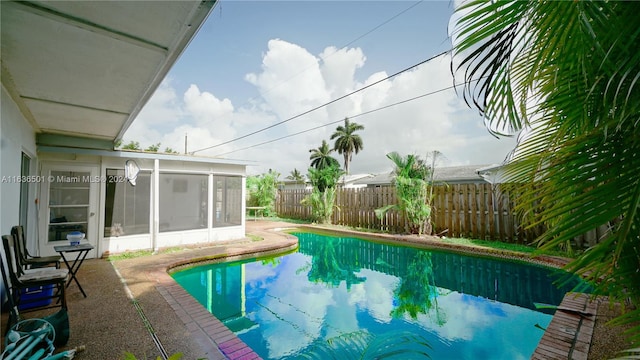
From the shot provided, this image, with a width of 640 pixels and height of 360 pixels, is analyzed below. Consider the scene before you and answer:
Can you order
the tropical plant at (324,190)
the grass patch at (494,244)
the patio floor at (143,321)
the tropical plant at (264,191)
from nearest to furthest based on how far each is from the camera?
the patio floor at (143,321), the grass patch at (494,244), the tropical plant at (324,190), the tropical plant at (264,191)

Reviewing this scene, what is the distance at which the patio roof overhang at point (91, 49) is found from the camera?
1.92 m

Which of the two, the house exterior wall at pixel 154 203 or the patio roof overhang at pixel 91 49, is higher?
the patio roof overhang at pixel 91 49

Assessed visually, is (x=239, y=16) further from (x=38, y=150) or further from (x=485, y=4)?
(x=485, y=4)

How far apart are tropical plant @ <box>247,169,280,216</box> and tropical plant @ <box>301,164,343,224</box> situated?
403cm

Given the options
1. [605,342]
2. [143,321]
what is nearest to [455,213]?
[605,342]

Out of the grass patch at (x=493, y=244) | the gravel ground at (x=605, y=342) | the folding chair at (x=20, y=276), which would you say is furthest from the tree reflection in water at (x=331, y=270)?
the folding chair at (x=20, y=276)

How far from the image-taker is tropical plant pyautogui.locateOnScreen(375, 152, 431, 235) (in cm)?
919

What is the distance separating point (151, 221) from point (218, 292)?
359cm

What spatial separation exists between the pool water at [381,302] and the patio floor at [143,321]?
523mm

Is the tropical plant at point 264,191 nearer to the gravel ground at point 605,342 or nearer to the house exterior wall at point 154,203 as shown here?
the house exterior wall at point 154,203

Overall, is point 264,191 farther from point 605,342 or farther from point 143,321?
→ point 605,342

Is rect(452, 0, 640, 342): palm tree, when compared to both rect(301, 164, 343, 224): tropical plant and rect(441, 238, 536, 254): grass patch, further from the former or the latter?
rect(301, 164, 343, 224): tropical plant

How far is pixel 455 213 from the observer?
350 inches

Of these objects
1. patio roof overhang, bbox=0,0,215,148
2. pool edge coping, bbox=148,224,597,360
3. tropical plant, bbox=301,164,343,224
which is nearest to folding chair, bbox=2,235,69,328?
pool edge coping, bbox=148,224,597,360
